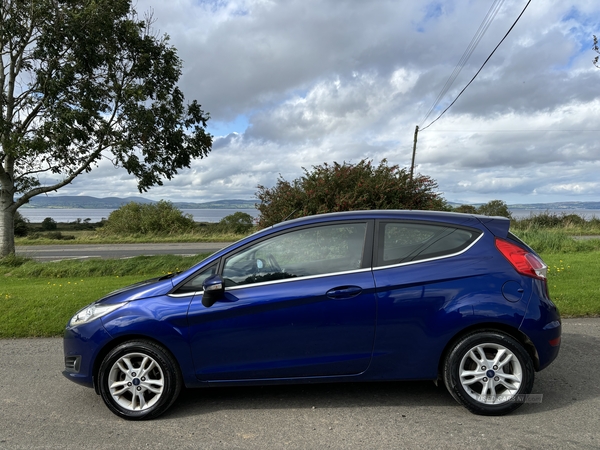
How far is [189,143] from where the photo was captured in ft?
46.1

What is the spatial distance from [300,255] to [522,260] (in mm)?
1818

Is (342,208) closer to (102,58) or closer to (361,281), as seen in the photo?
(361,281)

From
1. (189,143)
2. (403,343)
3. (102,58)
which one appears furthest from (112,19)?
(403,343)

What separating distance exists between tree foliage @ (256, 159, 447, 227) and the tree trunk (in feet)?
26.4

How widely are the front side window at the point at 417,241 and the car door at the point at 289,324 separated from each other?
19 cm

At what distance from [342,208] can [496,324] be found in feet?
23.5

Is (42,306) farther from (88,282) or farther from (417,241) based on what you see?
(417,241)

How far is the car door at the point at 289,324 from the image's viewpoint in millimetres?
3584

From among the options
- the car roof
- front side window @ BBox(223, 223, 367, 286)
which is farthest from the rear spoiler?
front side window @ BBox(223, 223, 367, 286)

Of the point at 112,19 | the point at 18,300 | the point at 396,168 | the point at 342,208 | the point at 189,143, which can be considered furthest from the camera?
the point at 189,143

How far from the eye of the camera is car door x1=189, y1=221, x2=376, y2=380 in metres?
3.58

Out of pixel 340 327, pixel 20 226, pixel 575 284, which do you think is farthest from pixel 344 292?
pixel 20 226

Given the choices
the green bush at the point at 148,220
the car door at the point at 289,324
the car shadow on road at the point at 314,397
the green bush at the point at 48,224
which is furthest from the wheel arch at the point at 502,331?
the green bush at the point at 48,224

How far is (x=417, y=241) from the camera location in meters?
3.85
